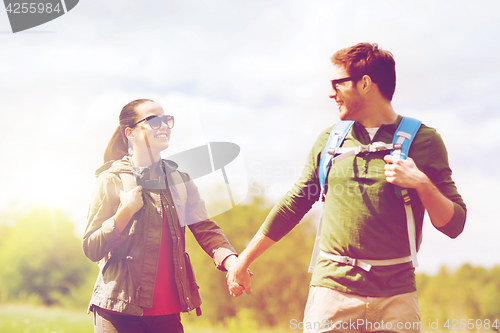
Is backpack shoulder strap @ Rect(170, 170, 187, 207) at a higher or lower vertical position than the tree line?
higher

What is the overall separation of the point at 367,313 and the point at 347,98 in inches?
65.6

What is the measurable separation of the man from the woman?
1.15 m

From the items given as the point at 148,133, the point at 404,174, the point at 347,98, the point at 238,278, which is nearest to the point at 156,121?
the point at 148,133

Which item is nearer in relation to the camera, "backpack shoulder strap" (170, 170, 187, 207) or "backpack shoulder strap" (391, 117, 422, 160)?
"backpack shoulder strap" (391, 117, 422, 160)

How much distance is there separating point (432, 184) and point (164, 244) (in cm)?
220

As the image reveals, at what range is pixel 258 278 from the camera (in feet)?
84.0

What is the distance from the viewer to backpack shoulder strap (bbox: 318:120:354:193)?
334cm

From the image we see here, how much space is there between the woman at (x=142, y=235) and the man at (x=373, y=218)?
115 centimetres

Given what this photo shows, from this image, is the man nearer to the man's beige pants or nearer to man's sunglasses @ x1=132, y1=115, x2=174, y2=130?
the man's beige pants

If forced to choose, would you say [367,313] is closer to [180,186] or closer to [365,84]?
[365,84]

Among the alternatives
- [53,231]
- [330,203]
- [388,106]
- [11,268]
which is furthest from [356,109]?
[11,268]

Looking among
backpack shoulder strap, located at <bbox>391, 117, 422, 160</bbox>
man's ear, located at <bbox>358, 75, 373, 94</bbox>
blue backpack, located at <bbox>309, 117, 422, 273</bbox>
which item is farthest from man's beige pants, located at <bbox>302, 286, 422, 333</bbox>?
man's ear, located at <bbox>358, 75, 373, 94</bbox>

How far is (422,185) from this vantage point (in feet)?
9.37

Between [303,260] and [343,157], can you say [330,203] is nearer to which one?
[343,157]
